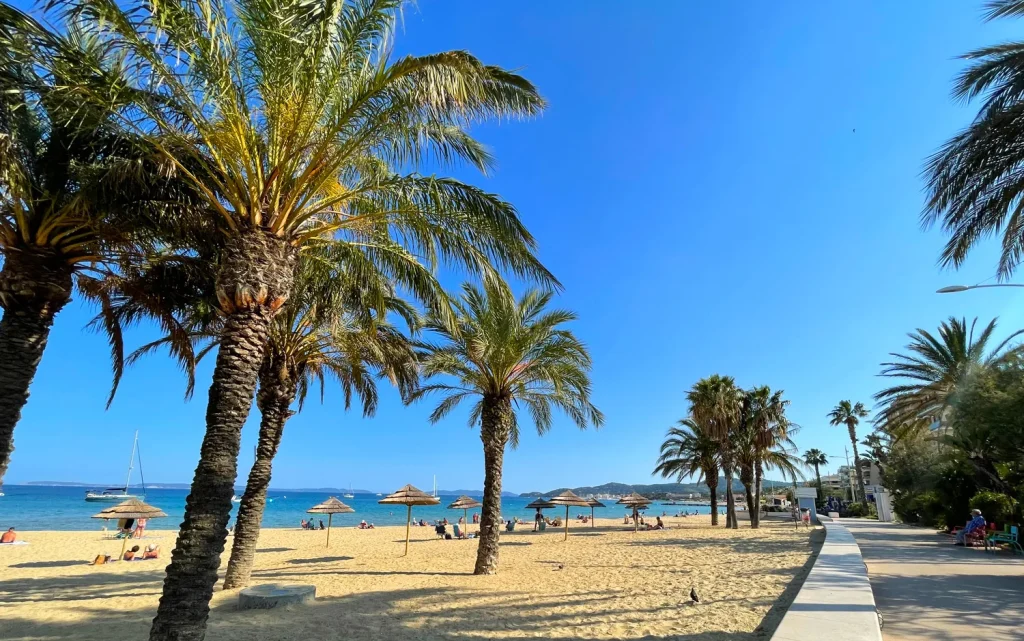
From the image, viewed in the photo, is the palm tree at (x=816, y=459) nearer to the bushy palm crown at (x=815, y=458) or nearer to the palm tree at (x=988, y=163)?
the bushy palm crown at (x=815, y=458)

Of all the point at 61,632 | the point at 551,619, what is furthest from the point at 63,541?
the point at 551,619

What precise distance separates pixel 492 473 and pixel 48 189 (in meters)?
9.81

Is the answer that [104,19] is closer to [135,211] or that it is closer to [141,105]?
[141,105]

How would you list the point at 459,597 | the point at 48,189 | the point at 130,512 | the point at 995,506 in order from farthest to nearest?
the point at 995,506, the point at 130,512, the point at 459,597, the point at 48,189

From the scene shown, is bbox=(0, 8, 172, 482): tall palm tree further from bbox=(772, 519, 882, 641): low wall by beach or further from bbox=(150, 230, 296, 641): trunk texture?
bbox=(772, 519, 882, 641): low wall by beach

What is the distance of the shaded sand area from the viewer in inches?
286

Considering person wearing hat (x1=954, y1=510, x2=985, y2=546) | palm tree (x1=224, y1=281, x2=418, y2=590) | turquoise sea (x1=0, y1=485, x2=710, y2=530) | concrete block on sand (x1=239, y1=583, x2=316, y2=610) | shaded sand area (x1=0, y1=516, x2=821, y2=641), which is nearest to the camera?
shaded sand area (x1=0, y1=516, x2=821, y2=641)

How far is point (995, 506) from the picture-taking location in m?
16.8

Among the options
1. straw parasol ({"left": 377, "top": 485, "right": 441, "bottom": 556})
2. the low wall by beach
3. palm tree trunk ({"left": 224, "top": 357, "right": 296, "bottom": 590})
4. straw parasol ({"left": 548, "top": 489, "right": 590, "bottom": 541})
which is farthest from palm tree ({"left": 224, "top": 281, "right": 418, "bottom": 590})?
straw parasol ({"left": 548, "top": 489, "right": 590, "bottom": 541})

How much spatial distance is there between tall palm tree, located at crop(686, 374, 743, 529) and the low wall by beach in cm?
1726

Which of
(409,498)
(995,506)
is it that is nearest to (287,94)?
(409,498)

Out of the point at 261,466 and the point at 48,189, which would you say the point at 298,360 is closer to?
the point at 261,466

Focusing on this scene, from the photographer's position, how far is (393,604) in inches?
360

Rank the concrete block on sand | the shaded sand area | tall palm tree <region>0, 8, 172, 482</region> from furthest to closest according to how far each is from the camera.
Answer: the concrete block on sand → the shaded sand area → tall palm tree <region>0, 8, 172, 482</region>
